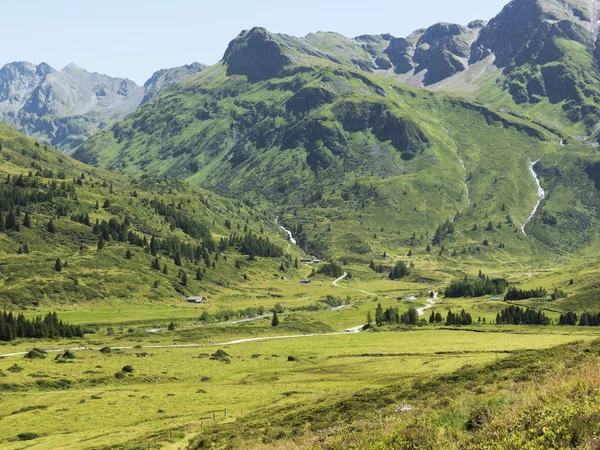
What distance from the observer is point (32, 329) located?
562 ft

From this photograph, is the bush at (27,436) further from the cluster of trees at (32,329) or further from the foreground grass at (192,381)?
the cluster of trees at (32,329)

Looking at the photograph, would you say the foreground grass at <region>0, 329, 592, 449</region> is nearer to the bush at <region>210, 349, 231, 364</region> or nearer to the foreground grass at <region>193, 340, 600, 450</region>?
the bush at <region>210, 349, 231, 364</region>

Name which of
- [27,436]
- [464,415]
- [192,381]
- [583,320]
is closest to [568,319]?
[583,320]

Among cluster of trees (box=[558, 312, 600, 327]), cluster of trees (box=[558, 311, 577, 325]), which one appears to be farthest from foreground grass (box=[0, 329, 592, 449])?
cluster of trees (box=[558, 311, 577, 325])

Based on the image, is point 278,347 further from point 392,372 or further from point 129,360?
point 392,372

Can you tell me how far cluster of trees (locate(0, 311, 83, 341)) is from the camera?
534 feet

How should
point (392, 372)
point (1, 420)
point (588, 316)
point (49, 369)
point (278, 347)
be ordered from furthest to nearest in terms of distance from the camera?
1. point (588, 316)
2. point (278, 347)
3. point (49, 369)
4. point (392, 372)
5. point (1, 420)

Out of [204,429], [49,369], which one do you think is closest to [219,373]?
[49,369]

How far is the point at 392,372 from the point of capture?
9775 centimetres

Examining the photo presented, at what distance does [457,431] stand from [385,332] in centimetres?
16221

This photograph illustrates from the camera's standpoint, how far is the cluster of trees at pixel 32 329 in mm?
162750

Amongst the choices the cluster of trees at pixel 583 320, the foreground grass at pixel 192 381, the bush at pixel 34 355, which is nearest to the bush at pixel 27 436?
the foreground grass at pixel 192 381

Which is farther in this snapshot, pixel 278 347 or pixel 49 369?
pixel 278 347

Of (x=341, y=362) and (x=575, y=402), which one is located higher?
(x=575, y=402)
